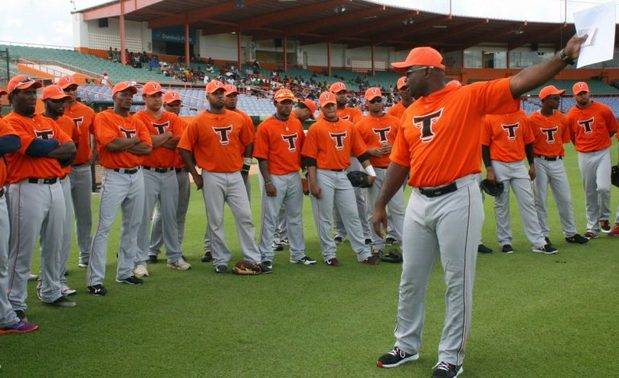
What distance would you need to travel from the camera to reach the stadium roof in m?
33.2

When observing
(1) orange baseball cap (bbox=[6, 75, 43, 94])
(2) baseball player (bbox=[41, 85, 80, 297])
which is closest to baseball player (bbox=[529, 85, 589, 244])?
(2) baseball player (bbox=[41, 85, 80, 297])

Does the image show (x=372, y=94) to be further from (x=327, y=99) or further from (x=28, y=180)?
(x=28, y=180)

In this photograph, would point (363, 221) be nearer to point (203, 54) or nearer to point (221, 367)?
point (221, 367)

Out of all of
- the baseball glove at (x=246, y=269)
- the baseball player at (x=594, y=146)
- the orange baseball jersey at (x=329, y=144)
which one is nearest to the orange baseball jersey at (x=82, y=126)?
the baseball glove at (x=246, y=269)

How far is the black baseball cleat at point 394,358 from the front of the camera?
3947 millimetres

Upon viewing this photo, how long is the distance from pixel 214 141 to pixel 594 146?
17.9 feet

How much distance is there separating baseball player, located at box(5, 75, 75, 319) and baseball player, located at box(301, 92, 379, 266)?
2.89 m

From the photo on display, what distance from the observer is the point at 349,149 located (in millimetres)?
7258

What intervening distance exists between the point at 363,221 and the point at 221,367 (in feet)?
15.0

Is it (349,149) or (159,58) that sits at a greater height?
(159,58)

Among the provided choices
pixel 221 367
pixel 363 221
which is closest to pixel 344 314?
pixel 221 367

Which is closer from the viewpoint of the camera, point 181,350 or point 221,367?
point 221,367

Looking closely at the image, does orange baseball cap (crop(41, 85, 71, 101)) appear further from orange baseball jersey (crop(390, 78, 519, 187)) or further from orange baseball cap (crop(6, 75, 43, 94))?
orange baseball jersey (crop(390, 78, 519, 187))

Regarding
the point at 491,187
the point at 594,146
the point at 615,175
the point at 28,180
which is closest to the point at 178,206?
the point at 28,180
